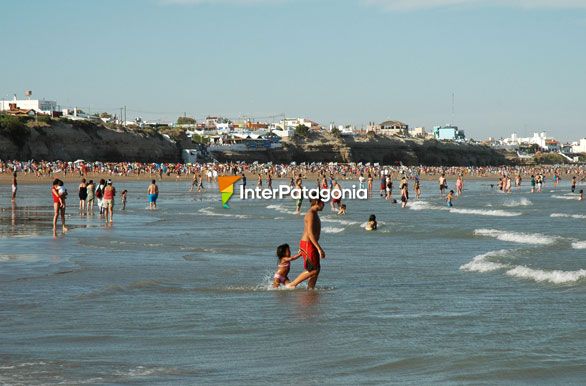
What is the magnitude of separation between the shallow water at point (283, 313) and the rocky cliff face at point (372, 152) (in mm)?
98629

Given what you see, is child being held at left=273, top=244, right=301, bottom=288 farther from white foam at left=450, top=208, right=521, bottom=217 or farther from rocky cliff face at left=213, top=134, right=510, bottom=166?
rocky cliff face at left=213, top=134, right=510, bottom=166

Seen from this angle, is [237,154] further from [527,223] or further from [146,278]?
[146,278]

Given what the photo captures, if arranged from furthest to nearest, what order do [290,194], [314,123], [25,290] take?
[314,123] < [290,194] < [25,290]

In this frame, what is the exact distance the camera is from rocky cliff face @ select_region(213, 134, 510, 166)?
125894mm

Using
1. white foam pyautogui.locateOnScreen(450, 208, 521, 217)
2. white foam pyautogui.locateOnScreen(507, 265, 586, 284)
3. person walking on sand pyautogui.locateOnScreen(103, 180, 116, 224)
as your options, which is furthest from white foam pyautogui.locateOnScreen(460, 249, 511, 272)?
white foam pyautogui.locateOnScreen(450, 208, 521, 217)

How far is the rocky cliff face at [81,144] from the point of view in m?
82.9

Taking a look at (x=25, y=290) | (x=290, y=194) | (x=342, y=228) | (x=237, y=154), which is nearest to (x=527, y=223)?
(x=342, y=228)

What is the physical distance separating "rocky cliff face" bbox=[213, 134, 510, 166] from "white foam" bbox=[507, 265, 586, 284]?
336 feet

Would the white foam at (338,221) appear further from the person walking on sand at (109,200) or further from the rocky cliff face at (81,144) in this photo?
the rocky cliff face at (81,144)

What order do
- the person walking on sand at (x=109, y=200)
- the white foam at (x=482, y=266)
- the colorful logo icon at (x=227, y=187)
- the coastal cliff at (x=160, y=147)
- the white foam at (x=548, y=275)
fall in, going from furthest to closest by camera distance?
the coastal cliff at (x=160, y=147)
the colorful logo icon at (x=227, y=187)
the person walking on sand at (x=109, y=200)
the white foam at (x=482, y=266)
the white foam at (x=548, y=275)

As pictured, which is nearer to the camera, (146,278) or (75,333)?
(75,333)

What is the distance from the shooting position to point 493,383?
664 cm

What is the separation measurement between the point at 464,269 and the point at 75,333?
7.28m

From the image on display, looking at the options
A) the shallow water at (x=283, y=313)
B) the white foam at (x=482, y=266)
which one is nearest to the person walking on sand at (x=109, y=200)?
the shallow water at (x=283, y=313)
